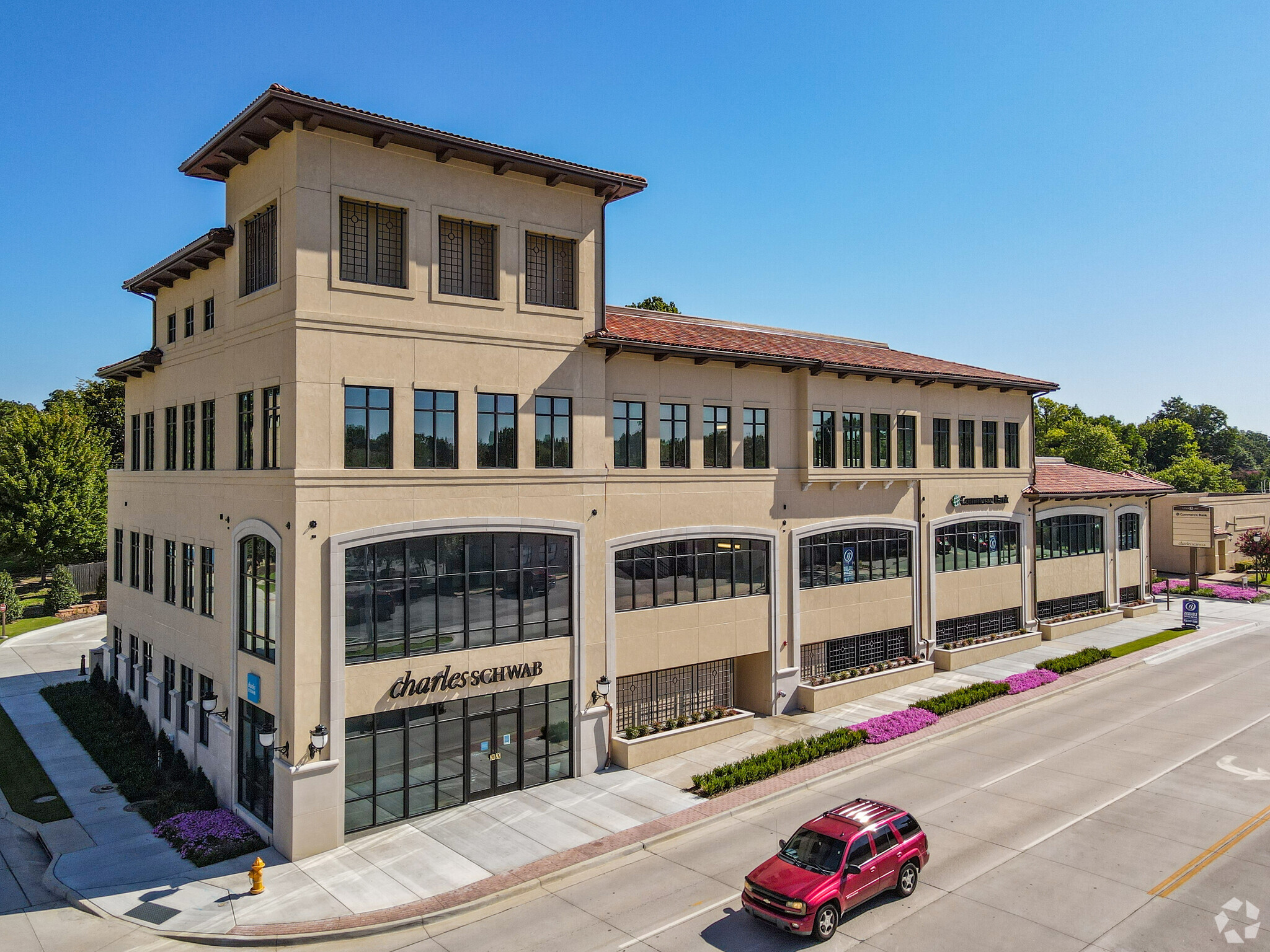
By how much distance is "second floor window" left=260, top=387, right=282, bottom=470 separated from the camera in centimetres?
2106

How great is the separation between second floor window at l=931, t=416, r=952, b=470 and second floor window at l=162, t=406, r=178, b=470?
101 ft

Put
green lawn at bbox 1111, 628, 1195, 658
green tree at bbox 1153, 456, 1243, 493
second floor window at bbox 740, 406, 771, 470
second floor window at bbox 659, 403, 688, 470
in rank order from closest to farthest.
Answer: second floor window at bbox 659, 403, 688, 470, second floor window at bbox 740, 406, 771, 470, green lawn at bbox 1111, 628, 1195, 658, green tree at bbox 1153, 456, 1243, 493

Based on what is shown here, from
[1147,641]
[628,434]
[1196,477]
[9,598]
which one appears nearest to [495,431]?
[628,434]

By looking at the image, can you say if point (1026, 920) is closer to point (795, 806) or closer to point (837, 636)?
point (795, 806)

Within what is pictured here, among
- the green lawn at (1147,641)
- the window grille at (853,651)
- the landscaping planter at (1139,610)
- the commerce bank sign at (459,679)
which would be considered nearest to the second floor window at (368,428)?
the commerce bank sign at (459,679)

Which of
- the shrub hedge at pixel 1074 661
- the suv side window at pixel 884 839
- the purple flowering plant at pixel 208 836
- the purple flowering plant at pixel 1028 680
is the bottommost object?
the purple flowering plant at pixel 208 836

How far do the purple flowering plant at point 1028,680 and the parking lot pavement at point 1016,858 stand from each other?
137 inches

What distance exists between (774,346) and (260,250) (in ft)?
61.8

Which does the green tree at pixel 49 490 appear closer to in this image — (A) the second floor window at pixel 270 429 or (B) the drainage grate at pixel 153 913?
(A) the second floor window at pixel 270 429

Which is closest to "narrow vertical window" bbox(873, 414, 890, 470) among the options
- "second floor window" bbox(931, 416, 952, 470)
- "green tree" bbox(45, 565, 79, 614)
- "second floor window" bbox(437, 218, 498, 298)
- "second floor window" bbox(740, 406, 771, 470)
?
"second floor window" bbox(931, 416, 952, 470)

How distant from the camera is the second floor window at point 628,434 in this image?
26344mm

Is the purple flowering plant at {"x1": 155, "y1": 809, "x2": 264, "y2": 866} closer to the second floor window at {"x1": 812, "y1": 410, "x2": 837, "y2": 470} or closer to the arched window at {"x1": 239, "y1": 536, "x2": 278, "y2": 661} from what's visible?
the arched window at {"x1": 239, "y1": 536, "x2": 278, "y2": 661}

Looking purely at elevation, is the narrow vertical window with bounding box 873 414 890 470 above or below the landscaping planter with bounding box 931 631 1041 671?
above

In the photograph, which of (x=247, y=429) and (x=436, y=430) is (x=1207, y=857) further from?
(x=247, y=429)
